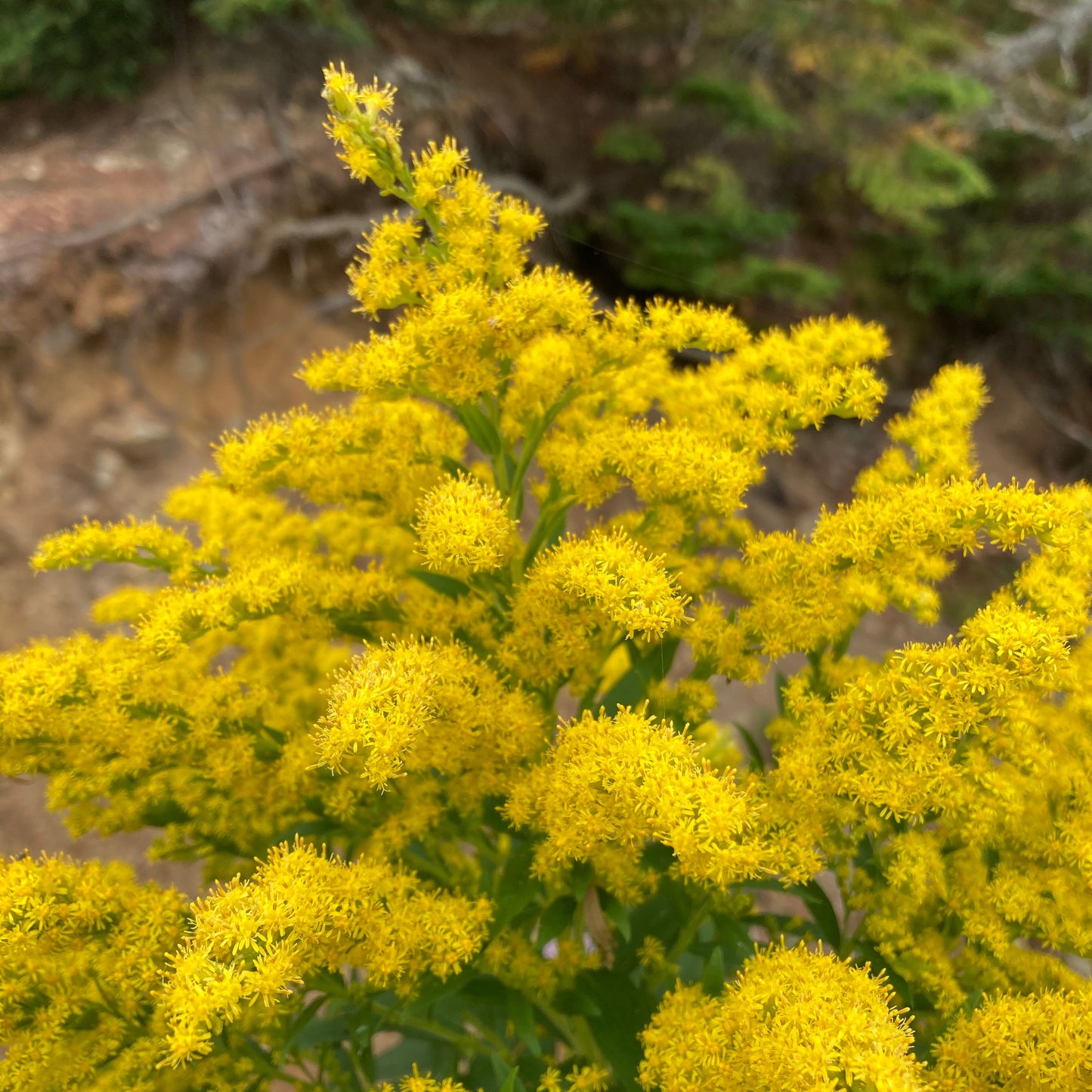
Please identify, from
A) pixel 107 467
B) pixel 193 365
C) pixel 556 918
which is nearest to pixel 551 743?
pixel 556 918

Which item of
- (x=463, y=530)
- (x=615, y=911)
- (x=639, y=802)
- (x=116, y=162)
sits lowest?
(x=615, y=911)

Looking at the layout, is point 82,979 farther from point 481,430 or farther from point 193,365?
point 193,365

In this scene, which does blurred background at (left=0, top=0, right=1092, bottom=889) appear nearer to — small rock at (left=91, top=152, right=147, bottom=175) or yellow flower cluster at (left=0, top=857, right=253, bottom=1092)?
small rock at (left=91, top=152, right=147, bottom=175)

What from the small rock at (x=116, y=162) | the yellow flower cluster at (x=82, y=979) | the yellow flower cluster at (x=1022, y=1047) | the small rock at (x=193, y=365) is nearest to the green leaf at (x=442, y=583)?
the yellow flower cluster at (x=82, y=979)

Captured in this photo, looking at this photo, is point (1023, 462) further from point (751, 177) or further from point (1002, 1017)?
point (1002, 1017)

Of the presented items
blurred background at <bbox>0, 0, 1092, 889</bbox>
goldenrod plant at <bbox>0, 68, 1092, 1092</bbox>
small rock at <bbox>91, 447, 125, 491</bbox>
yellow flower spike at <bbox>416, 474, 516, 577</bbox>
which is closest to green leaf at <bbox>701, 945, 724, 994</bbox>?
goldenrod plant at <bbox>0, 68, 1092, 1092</bbox>

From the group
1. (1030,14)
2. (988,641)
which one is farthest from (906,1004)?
(1030,14)

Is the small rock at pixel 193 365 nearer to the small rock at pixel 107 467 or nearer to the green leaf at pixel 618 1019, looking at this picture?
the small rock at pixel 107 467
